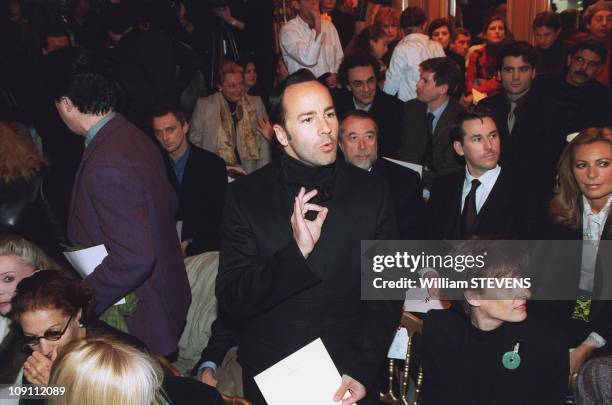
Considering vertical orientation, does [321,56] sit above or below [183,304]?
above

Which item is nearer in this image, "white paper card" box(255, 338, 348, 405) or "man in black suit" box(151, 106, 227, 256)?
"white paper card" box(255, 338, 348, 405)

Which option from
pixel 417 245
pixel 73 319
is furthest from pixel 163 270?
pixel 417 245

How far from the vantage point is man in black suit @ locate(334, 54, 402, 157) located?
17.2 ft

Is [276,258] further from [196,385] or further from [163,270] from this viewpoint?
[163,270]

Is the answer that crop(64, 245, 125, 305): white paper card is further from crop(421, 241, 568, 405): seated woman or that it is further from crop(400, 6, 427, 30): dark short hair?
crop(400, 6, 427, 30): dark short hair

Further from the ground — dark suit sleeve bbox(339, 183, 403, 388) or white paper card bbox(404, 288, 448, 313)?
dark suit sleeve bbox(339, 183, 403, 388)

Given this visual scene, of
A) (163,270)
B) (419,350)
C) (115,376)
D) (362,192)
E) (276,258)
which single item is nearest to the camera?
(115,376)

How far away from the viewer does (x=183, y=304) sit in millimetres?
3021

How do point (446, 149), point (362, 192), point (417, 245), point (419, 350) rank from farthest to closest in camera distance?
point (446, 149), point (417, 245), point (419, 350), point (362, 192)

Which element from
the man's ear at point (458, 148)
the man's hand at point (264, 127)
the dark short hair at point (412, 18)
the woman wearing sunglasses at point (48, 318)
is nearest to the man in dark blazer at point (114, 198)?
the woman wearing sunglasses at point (48, 318)

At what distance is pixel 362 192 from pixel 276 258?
0.38 metres

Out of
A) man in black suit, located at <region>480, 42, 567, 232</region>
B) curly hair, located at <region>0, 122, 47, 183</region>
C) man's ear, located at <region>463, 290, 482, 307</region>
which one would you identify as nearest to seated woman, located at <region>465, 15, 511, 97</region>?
man in black suit, located at <region>480, 42, 567, 232</region>

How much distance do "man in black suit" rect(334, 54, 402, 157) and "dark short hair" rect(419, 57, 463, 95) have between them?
44 cm

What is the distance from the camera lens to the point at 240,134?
576cm
